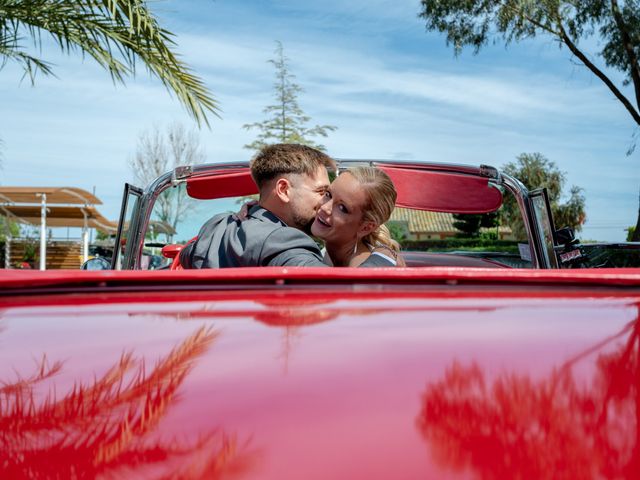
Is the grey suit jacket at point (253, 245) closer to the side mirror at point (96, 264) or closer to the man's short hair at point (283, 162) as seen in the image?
the man's short hair at point (283, 162)

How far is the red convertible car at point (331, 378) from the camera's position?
30.5 inches

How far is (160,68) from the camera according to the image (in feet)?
24.7

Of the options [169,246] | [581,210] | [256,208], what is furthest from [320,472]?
[581,210]

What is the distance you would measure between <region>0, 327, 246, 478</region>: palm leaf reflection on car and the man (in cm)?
94

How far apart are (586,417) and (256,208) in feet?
4.78

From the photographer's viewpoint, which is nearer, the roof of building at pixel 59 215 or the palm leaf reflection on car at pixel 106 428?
the palm leaf reflection on car at pixel 106 428

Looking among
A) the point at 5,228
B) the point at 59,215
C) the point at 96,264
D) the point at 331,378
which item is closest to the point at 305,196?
the point at 96,264

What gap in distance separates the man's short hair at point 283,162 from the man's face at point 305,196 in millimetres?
23

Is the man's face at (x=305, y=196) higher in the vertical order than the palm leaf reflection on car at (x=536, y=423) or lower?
higher

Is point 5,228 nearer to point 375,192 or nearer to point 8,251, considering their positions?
point 8,251

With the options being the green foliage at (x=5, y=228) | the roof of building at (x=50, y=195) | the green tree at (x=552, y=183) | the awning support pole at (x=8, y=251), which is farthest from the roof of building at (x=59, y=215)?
the green tree at (x=552, y=183)

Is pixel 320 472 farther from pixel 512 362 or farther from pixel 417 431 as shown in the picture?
pixel 512 362

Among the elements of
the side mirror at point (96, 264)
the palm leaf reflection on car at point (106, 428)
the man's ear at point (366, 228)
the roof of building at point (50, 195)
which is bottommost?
the palm leaf reflection on car at point (106, 428)

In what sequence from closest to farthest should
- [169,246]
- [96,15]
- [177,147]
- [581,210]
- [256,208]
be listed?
[256,208] → [169,246] → [96,15] → [581,210] → [177,147]
